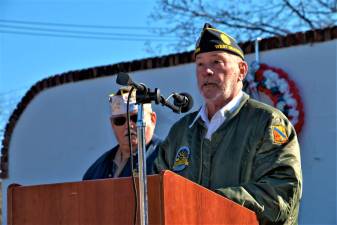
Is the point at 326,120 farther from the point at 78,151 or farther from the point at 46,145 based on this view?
the point at 46,145

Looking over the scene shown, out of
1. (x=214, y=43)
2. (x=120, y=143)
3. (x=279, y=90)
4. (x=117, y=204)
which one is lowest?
(x=117, y=204)

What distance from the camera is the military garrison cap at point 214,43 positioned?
344 centimetres

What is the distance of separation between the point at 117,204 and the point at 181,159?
99 cm

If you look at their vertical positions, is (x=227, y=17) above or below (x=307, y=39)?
above

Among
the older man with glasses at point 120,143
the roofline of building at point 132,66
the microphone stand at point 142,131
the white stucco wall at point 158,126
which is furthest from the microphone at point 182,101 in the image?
the roofline of building at point 132,66

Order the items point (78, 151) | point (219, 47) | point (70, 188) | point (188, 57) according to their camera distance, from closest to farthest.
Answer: point (70, 188) < point (219, 47) < point (188, 57) < point (78, 151)

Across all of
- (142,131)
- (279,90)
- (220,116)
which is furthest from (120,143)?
(279,90)

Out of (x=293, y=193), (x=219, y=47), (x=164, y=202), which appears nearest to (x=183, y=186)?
(x=164, y=202)

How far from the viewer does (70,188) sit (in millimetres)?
→ 2641

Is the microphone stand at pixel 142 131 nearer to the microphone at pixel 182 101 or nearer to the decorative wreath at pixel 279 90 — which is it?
the microphone at pixel 182 101

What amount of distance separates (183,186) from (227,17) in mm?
13156

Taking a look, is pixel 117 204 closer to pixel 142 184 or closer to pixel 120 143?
pixel 142 184

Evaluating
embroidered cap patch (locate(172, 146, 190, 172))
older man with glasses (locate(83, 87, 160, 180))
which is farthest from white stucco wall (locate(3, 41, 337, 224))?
embroidered cap patch (locate(172, 146, 190, 172))

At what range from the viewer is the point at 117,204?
2555mm
